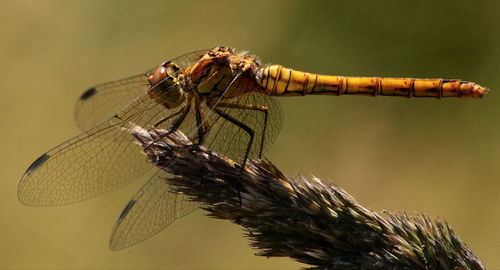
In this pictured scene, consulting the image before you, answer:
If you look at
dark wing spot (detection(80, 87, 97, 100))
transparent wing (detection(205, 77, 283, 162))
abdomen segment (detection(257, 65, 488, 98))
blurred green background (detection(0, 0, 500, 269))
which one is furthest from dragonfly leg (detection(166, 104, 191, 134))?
blurred green background (detection(0, 0, 500, 269))

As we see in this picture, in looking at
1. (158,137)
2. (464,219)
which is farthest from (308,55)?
(158,137)

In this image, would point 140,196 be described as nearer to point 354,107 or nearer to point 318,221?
point 318,221

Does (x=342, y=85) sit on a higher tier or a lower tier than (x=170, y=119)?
higher

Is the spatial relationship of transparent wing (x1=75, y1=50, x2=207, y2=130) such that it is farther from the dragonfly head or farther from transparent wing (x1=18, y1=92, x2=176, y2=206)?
transparent wing (x1=18, y1=92, x2=176, y2=206)

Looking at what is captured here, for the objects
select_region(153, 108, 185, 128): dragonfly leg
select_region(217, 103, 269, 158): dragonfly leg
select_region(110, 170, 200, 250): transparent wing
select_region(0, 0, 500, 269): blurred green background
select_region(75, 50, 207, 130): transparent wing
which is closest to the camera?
select_region(110, 170, 200, 250): transparent wing

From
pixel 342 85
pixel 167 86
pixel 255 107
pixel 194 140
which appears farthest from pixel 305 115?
pixel 194 140

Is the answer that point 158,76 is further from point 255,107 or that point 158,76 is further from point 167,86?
point 255,107
